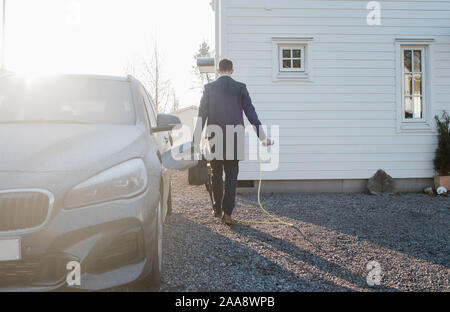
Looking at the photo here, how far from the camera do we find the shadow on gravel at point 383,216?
3.78 metres

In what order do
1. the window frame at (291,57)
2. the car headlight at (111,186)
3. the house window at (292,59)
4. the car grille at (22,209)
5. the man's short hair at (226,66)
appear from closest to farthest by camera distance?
1. the car grille at (22,209)
2. the car headlight at (111,186)
3. the man's short hair at (226,66)
4. the house window at (292,59)
5. the window frame at (291,57)

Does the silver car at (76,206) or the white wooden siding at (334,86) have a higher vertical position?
the white wooden siding at (334,86)

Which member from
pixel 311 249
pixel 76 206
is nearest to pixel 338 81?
pixel 311 249

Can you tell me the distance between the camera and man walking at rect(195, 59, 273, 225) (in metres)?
4.46

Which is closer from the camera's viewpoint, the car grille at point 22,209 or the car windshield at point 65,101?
the car grille at point 22,209

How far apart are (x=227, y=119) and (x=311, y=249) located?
→ 6.05ft

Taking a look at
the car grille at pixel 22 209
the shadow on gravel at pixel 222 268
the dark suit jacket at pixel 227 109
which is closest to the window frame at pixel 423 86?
the dark suit jacket at pixel 227 109

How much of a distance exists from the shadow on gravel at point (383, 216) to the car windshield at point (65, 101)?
295 cm

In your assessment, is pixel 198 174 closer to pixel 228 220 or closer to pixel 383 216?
pixel 228 220

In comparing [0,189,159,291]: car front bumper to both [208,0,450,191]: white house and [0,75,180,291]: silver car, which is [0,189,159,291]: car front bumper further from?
[208,0,450,191]: white house

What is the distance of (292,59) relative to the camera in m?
7.43

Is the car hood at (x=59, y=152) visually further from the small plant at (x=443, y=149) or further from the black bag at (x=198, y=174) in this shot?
the small plant at (x=443, y=149)

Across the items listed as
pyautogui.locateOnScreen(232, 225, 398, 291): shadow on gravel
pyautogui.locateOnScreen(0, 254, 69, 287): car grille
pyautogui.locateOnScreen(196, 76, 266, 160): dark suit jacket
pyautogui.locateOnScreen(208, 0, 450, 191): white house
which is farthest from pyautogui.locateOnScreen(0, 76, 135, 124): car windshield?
pyautogui.locateOnScreen(208, 0, 450, 191): white house
